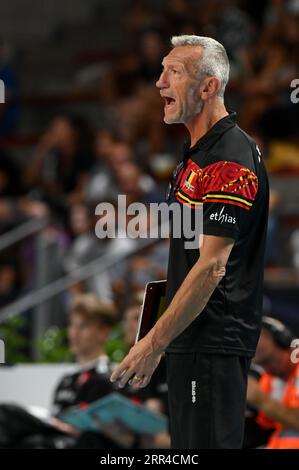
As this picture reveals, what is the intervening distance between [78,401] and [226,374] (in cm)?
344

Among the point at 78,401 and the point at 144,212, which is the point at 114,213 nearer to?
the point at 144,212

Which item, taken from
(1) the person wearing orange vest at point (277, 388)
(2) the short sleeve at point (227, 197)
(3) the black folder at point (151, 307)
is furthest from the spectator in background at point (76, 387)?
(2) the short sleeve at point (227, 197)

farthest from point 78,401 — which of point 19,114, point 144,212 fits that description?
point 19,114

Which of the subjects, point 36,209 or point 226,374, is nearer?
point 226,374

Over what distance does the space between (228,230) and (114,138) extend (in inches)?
280

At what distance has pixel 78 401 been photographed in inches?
267

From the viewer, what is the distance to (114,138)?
1041 centimetres

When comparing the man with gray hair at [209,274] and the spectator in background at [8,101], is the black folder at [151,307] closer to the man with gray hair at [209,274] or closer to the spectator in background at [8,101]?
the man with gray hair at [209,274]

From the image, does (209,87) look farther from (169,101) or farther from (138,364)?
(138,364)

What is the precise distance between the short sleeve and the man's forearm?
0.11 meters

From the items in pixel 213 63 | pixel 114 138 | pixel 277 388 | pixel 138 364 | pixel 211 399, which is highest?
pixel 114 138

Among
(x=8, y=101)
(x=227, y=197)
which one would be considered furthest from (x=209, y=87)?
(x=8, y=101)

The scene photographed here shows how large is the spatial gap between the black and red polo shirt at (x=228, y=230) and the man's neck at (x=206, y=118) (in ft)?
0.10

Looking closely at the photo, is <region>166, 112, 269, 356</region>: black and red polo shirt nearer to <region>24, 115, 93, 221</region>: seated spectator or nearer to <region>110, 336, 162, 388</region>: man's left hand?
<region>110, 336, 162, 388</region>: man's left hand
